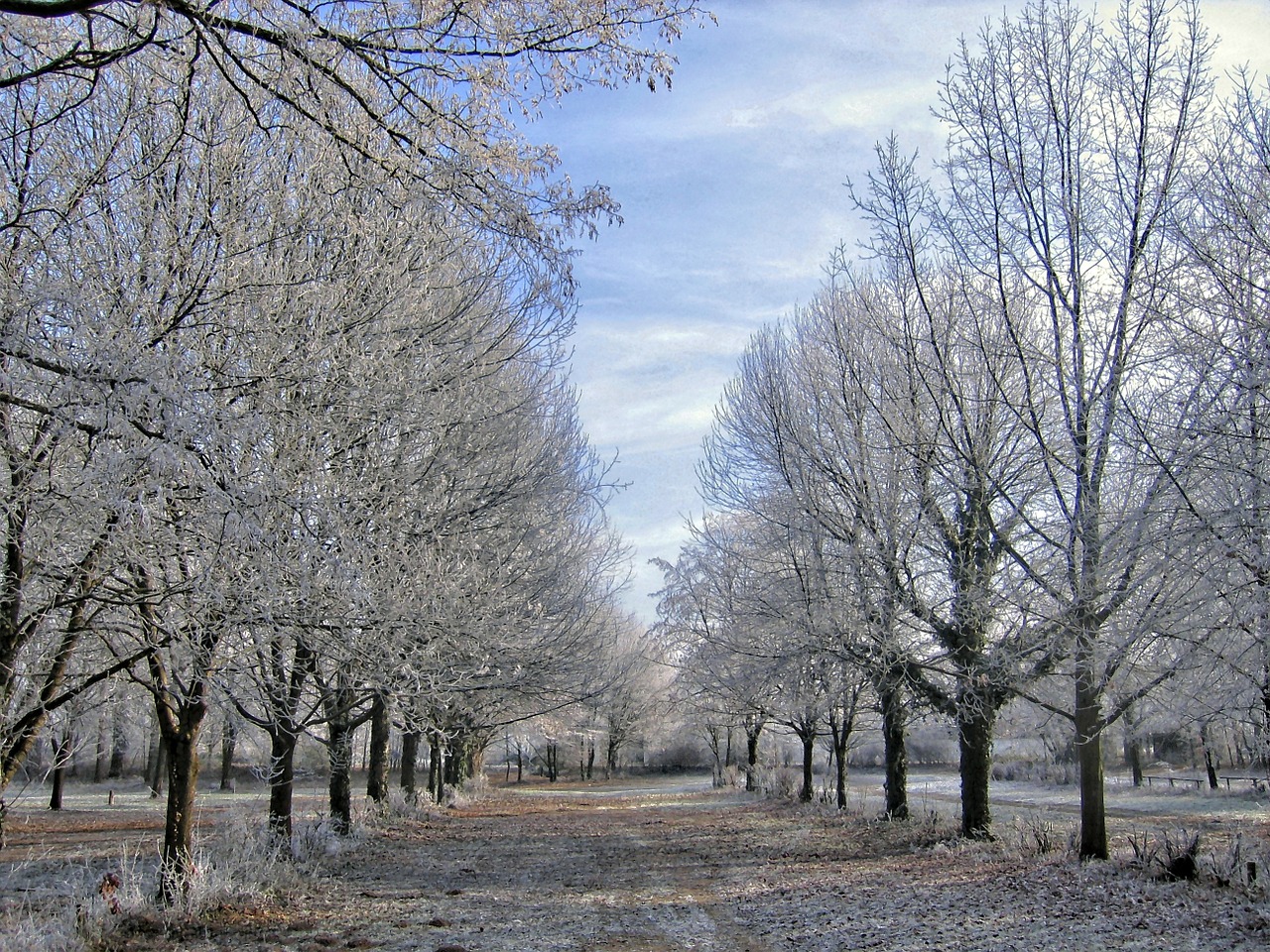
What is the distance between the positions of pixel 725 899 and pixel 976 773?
5.55m

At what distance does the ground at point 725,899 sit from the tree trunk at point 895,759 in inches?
31.3

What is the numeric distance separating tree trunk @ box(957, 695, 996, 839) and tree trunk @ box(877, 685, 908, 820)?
192cm

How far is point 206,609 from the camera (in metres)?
5.43

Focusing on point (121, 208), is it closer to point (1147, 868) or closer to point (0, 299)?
point (0, 299)

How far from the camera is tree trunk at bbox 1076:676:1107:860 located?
995 cm

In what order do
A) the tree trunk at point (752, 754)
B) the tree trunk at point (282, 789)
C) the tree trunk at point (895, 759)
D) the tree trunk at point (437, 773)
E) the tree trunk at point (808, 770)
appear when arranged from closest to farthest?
1. the tree trunk at point (282, 789)
2. the tree trunk at point (895, 759)
3. the tree trunk at point (808, 770)
4. the tree trunk at point (437, 773)
5. the tree trunk at point (752, 754)

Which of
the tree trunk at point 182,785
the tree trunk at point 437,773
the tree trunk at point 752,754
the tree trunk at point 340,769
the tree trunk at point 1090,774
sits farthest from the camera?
the tree trunk at point 752,754

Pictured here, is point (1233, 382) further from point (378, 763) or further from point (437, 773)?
point (437, 773)

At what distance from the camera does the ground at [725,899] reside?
23.3ft

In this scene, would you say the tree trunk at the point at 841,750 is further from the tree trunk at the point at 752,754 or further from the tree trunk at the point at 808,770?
the tree trunk at the point at 752,754

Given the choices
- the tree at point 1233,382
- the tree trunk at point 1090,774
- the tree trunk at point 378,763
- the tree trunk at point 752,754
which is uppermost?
the tree at point 1233,382

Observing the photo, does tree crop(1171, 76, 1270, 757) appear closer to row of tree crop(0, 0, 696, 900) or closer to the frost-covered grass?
row of tree crop(0, 0, 696, 900)

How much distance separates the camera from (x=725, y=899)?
934cm

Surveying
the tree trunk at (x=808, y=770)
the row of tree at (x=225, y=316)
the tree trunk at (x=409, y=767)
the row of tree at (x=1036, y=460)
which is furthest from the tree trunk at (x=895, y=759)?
the tree trunk at (x=409, y=767)
